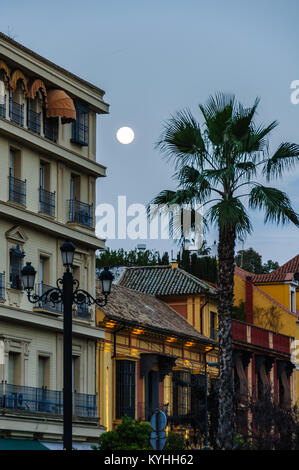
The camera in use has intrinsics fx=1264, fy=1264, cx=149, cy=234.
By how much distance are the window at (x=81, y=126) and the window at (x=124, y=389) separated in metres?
9.14

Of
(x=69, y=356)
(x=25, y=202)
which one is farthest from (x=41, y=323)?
(x=69, y=356)

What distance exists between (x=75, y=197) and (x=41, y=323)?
6.63m

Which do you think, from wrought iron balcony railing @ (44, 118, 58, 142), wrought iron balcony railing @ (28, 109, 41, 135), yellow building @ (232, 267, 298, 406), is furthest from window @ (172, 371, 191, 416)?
wrought iron balcony railing @ (28, 109, 41, 135)

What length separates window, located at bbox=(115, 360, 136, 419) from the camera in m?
51.0

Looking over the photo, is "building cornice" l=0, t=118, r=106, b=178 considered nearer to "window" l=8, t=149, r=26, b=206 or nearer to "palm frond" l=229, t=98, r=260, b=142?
"window" l=8, t=149, r=26, b=206

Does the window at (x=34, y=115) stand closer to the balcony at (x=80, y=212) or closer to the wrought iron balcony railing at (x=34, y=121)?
the wrought iron balcony railing at (x=34, y=121)

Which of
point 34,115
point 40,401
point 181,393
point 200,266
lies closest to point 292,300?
point 200,266

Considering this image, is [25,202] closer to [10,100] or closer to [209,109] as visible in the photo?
[10,100]

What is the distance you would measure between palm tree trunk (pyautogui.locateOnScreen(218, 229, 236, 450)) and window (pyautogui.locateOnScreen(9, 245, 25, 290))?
9.88 metres

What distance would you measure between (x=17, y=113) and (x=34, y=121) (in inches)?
52.3

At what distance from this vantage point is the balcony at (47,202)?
1839 inches

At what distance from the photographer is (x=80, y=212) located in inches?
1940

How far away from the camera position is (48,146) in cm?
4694
